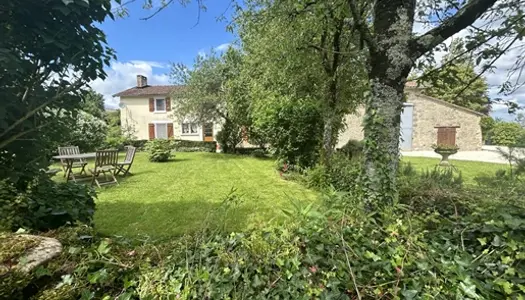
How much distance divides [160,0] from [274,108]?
5667 millimetres

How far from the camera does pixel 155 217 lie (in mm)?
4895

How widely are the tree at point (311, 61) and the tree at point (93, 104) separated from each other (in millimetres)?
3254

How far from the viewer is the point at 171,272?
1.44 m

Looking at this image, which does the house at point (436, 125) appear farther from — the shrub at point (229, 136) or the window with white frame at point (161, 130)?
the window with white frame at point (161, 130)

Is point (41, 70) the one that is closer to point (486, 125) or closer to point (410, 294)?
point (410, 294)

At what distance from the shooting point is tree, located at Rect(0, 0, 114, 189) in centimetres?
225

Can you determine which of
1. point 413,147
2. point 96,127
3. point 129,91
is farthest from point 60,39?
point 129,91

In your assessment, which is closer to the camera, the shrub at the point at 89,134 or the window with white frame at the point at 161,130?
the shrub at the point at 89,134

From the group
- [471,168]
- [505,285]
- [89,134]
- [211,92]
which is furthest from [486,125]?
[89,134]

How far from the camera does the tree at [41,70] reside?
2252 mm

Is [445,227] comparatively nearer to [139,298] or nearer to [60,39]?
[139,298]

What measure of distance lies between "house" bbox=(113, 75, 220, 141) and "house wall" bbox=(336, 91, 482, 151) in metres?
14.0

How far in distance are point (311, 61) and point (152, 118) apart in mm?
21878

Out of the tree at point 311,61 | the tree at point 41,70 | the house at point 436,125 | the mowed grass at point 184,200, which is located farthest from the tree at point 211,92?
the tree at point 41,70
